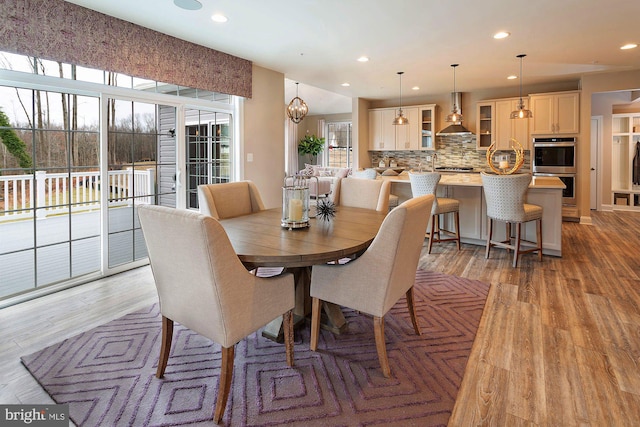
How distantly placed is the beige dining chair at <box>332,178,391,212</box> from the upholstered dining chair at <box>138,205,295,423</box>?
152cm

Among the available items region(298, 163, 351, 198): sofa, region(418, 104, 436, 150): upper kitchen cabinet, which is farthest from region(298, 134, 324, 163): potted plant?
region(418, 104, 436, 150): upper kitchen cabinet

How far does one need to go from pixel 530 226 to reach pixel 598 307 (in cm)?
170

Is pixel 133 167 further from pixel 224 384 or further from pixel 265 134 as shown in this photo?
pixel 224 384

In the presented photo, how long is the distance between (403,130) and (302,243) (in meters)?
6.85

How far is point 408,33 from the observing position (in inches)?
155

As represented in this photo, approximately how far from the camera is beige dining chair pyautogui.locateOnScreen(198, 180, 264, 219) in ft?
8.96

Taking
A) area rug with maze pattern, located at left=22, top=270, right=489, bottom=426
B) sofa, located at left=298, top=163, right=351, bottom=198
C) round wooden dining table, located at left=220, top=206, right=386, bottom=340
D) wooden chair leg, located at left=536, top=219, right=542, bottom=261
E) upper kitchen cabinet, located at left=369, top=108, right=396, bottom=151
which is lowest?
area rug with maze pattern, located at left=22, top=270, right=489, bottom=426

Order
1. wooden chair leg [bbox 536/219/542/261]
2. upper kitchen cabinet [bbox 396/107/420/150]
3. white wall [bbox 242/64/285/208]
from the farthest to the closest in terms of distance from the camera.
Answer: upper kitchen cabinet [bbox 396/107/420/150] < white wall [bbox 242/64/285/208] < wooden chair leg [bbox 536/219/542/261]

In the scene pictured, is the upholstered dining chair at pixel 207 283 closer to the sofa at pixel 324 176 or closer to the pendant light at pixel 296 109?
the pendant light at pixel 296 109

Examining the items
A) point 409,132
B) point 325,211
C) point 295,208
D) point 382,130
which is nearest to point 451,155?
point 409,132

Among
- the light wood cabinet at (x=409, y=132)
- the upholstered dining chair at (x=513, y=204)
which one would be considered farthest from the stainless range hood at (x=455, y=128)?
the upholstered dining chair at (x=513, y=204)

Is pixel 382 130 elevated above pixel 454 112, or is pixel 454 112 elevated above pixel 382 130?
pixel 382 130

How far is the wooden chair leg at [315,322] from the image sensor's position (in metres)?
2.06

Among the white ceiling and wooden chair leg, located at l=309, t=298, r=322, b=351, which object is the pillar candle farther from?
the white ceiling
